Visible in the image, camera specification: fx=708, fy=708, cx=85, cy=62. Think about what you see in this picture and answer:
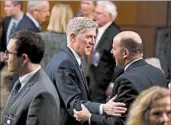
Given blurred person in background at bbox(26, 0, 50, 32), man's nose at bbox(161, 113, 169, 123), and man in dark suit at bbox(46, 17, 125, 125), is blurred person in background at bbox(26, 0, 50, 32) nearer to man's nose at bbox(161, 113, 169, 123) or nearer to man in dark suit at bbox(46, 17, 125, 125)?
man in dark suit at bbox(46, 17, 125, 125)

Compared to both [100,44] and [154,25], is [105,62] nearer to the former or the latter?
[100,44]

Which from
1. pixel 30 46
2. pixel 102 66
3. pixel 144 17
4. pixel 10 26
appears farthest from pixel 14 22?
pixel 30 46

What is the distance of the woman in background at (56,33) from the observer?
26.1ft

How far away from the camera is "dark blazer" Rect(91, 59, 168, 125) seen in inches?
211

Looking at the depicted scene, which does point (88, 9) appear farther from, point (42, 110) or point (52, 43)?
point (42, 110)

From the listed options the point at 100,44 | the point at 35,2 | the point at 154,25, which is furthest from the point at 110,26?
the point at 154,25

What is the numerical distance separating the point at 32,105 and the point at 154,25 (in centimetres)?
569

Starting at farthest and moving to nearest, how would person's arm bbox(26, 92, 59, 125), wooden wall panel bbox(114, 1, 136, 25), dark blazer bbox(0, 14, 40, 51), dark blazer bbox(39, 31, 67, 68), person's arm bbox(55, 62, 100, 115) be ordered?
wooden wall panel bbox(114, 1, 136, 25), dark blazer bbox(0, 14, 40, 51), dark blazer bbox(39, 31, 67, 68), person's arm bbox(55, 62, 100, 115), person's arm bbox(26, 92, 59, 125)

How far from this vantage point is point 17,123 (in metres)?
5.33

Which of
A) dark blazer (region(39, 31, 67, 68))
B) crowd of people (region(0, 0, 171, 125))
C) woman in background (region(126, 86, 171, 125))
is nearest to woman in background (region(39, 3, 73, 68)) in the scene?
dark blazer (region(39, 31, 67, 68))

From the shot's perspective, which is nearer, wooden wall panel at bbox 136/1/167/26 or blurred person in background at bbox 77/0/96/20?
blurred person in background at bbox 77/0/96/20

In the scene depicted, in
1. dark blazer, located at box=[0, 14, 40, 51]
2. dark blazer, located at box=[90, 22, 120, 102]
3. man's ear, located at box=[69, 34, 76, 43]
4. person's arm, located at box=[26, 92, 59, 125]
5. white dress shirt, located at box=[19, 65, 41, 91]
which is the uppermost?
man's ear, located at box=[69, 34, 76, 43]

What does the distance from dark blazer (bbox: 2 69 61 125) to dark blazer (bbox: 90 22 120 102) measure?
10.8 feet

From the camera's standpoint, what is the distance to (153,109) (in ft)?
14.0
